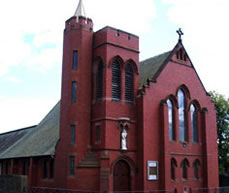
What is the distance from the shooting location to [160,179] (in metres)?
29.8

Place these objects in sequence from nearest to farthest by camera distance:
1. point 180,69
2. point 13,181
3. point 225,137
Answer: point 13,181, point 180,69, point 225,137

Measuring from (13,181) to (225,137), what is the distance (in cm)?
2793

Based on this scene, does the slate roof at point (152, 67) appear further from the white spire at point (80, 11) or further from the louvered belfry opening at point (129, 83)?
the white spire at point (80, 11)

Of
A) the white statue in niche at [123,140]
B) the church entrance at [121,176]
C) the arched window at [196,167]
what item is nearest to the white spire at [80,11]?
Answer: the white statue in niche at [123,140]

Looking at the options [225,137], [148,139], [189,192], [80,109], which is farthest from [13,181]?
[225,137]

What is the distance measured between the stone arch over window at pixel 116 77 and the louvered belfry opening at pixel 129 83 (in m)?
0.86

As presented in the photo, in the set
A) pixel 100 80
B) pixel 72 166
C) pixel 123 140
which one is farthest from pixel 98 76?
pixel 72 166

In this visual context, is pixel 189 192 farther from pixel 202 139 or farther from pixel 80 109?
pixel 80 109

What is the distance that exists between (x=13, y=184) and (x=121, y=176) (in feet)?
28.6

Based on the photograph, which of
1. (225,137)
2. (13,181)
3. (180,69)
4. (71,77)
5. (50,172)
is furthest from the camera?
(225,137)

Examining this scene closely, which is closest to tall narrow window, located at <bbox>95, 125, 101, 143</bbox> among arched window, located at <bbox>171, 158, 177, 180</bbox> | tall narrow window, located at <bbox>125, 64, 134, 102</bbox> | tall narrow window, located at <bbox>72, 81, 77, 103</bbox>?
tall narrow window, located at <bbox>72, 81, 77, 103</bbox>

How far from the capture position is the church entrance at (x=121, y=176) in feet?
92.9

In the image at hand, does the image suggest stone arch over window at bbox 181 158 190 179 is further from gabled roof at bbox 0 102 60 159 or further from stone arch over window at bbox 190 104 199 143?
gabled roof at bbox 0 102 60 159

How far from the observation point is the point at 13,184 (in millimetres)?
27422
